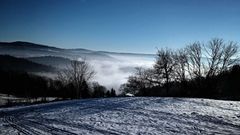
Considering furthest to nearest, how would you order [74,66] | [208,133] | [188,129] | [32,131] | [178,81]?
[74,66] < [178,81] < [32,131] < [188,129] < [208,133]

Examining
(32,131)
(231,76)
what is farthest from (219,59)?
(32,131)

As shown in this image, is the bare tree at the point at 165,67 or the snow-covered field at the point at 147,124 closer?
the snow-covered field at the point at 147,124

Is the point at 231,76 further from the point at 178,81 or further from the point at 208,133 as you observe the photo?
the point at 208,133

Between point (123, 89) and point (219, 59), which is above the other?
point (219, 59)

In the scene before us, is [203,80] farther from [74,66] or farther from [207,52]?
[74,66]

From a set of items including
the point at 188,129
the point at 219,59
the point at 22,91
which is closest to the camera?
the point at 188,129

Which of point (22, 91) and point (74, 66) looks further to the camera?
point (22, 91)

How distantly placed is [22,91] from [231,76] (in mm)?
109541

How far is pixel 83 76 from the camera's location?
69.4 metres

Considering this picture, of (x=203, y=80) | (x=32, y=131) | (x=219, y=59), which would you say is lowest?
(x=32, y=131)

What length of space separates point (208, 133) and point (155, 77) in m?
43.6

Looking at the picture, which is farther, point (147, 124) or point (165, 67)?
point (165, 67)

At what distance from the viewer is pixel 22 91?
132m

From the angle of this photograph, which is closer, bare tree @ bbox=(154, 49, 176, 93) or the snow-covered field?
the snow-covered field
